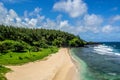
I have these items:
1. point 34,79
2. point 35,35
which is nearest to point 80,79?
point 34,79

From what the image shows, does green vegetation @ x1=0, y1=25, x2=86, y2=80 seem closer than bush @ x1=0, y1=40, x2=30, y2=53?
Yes

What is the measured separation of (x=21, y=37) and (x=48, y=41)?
40114mm

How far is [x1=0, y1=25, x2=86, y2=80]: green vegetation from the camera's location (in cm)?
5075

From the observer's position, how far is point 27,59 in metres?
51.2

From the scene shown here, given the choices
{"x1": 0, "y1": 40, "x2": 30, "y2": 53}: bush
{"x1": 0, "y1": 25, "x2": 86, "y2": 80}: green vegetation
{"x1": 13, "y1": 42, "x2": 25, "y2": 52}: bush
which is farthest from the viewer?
{"x1": 13, "y1": 42, "x2": 25, "y2": 52}: bush

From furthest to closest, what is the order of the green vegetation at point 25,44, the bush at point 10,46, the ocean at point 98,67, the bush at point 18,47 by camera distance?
the bush at point 18,47
the bush at point 10,46
the green vegetation at point 25,44
the ocean at point 98,67

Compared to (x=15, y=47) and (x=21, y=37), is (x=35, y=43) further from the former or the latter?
(x=15, y=47)

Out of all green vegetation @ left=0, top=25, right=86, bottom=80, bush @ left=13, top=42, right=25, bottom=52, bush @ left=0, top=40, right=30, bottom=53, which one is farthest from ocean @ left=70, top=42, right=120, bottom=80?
bush @ left=0, top=40, right=30, bottom=53

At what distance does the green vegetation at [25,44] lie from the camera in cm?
5075

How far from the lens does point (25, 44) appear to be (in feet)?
250

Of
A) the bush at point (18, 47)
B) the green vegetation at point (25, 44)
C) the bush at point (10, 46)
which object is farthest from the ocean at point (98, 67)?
the bush at point (10, 46)

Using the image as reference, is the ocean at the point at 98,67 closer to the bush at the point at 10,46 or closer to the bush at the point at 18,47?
the bush at the point at 18,47

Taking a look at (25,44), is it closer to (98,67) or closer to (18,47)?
(18,47)

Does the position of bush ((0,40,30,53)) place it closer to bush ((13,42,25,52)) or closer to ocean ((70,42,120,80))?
bush ((13,42,25,52))
